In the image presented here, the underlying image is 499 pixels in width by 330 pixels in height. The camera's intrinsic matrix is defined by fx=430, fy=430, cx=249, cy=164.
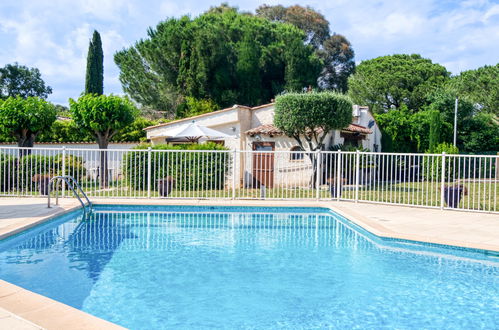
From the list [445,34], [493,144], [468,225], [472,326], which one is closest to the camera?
[472,326]

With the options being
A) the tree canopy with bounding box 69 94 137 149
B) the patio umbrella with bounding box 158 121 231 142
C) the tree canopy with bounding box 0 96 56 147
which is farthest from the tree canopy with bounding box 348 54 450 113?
the tree canopy with bounding box 0 96 56 147

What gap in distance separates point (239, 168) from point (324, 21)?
34.2 m

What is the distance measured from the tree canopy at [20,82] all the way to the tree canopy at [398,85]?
30.3 m

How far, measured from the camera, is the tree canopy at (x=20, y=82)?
131 ft

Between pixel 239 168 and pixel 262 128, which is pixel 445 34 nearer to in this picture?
pixel 262 128

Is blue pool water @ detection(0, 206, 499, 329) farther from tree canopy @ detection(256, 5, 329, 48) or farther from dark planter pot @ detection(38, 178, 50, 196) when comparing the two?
tree canopy @ detection(256, 5, 329, 48)

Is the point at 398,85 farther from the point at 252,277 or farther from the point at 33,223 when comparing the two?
the point at 252,277

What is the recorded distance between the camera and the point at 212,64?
29703mm

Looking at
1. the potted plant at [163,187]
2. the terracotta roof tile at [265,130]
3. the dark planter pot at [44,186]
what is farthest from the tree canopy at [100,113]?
the terracotta roof tile at [265,130]

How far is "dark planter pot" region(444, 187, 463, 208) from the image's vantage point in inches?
424

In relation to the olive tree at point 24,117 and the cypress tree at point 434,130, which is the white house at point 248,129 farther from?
the cypress tree at point 434,130

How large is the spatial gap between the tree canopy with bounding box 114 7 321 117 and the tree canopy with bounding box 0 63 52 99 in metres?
14.7

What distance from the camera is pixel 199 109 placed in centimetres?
2806

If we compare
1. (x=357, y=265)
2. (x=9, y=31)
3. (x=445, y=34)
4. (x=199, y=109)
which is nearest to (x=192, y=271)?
(x=357, y=265)
